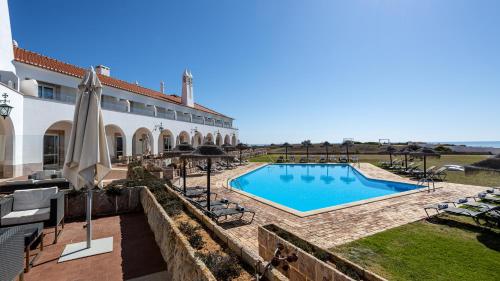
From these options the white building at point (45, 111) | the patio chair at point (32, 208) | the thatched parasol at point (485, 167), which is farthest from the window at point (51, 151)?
the thatched parasol at point (485, 167)

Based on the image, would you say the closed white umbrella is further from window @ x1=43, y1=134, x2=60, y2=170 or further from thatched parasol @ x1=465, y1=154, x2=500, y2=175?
window @ x1=43, y1=134, x2=60, y2=170

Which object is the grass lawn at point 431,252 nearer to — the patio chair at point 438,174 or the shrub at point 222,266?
the shrub at point 222,266

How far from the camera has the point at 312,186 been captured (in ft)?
53.5

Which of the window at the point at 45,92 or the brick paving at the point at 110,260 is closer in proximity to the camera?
the brick paving at the point at 110,260

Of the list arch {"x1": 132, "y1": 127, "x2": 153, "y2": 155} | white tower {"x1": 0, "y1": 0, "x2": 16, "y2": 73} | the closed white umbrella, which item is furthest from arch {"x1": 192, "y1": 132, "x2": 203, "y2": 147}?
the closed white umbrella

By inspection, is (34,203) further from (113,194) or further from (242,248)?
(242,248)

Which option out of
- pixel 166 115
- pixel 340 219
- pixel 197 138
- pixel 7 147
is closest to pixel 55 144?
pixel 7 147

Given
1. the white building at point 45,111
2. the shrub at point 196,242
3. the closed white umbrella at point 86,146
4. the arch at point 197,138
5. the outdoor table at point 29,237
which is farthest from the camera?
the arch at point 197,138

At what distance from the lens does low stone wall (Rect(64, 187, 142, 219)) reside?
6.98 metres

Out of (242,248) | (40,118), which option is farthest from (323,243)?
(40,118)

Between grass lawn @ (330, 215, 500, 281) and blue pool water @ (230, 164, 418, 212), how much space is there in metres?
4.77

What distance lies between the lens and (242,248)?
3.29 m

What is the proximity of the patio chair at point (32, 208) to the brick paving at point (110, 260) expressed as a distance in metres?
0.49

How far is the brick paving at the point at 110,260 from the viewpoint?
12.9 ft
